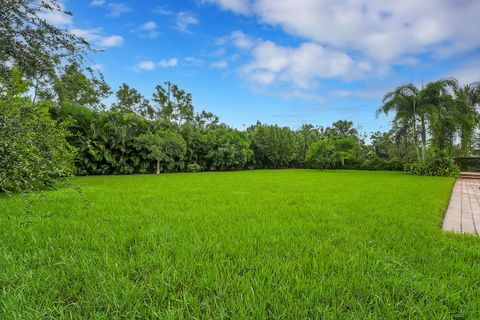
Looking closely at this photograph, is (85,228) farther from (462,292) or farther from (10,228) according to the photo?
(462,292)

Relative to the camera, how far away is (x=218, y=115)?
2711 cm

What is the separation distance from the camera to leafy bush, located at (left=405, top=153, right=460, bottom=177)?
612 inches

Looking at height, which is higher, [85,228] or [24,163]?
[24,163]

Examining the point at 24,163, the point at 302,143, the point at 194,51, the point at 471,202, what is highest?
the point at 194,51

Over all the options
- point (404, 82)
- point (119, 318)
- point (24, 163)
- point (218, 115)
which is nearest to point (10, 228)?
point (24, 163)

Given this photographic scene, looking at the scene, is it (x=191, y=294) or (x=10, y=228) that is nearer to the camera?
(x=191, y=294)

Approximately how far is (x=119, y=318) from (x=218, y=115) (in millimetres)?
26318

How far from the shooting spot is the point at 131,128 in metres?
16.4

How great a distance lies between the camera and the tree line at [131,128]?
2.61 metres

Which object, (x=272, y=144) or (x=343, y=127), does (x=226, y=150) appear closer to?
(x=272, y=144)

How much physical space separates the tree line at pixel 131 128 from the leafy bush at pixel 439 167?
53mm

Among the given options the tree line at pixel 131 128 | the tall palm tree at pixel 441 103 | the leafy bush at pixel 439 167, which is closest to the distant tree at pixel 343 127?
the tree line at pixel 131 128

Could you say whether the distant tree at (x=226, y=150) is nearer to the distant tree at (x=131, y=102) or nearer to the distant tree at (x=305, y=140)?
the distant tree at (x=305, y=140)

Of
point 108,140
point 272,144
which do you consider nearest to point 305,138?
point 272,144
